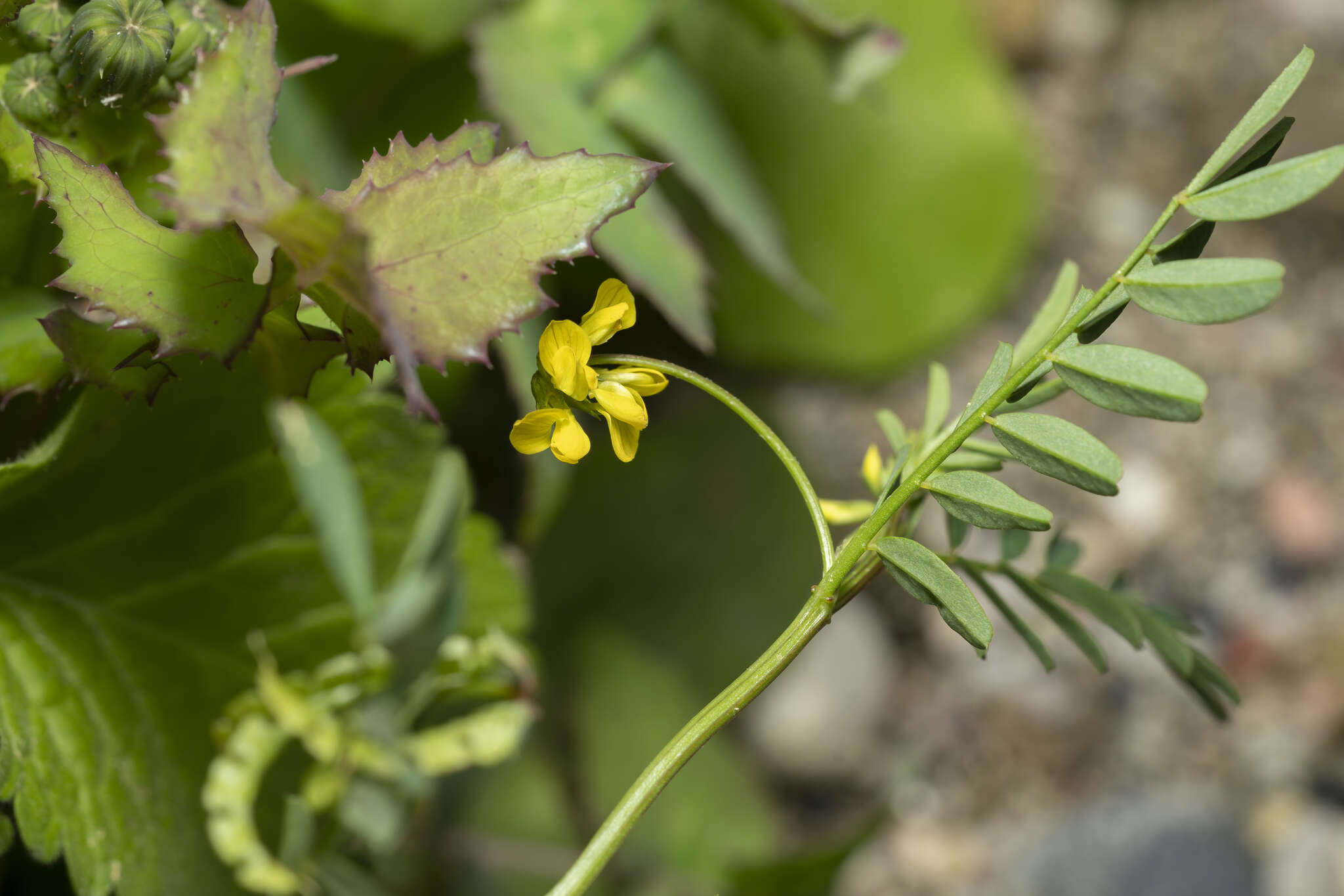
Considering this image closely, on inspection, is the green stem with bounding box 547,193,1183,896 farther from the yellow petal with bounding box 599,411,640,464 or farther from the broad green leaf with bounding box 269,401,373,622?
the broad green leaf with bounding box 269,401,373,622

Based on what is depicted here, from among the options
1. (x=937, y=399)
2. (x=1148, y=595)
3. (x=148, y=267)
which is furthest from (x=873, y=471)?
(x=1148, y=595)

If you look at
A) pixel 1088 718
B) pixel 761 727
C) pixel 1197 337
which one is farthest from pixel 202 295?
pixel 1197 337

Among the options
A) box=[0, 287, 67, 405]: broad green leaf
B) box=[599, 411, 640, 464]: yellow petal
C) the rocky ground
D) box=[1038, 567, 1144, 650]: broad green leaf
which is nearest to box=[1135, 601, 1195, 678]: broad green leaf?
box=[1038, 567, 1144, 650]: broad green leaf

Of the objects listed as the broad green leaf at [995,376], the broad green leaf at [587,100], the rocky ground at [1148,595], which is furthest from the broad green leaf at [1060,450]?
the rocky ground at [1148,595]

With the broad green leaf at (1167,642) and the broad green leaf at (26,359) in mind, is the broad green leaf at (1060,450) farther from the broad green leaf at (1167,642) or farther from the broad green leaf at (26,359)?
the broad green leaf at (26,359)

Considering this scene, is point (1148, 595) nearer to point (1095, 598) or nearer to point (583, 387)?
point (1095, 598)

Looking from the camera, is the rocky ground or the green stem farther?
the rocky ground
